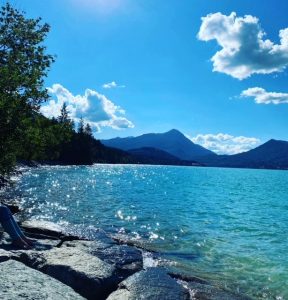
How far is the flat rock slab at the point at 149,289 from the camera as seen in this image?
11062mm

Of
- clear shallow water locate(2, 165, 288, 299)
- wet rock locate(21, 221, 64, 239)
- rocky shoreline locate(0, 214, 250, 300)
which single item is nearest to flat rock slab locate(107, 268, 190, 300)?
rocky shoreline locate(0, 214, 250, 300)

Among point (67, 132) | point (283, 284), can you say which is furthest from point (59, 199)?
point (283, 284)

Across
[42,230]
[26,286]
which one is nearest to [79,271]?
[26,286]

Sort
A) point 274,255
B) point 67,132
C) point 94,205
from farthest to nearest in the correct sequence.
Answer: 1. point 94,205
2. point 67,132
3. point 274,255

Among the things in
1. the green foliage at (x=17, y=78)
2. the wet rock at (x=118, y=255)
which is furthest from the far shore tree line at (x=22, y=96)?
the wet rock at (x=118, y=255)

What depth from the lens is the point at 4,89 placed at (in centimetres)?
2559

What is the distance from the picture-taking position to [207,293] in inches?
553

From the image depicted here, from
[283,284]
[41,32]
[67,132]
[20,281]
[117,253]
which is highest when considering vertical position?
[41,32]

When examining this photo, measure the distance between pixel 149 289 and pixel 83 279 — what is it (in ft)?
6.63

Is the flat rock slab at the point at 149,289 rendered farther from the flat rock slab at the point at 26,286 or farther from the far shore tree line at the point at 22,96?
the far shore tree line at the point at 22,96

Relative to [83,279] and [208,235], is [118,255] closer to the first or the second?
[83,279]

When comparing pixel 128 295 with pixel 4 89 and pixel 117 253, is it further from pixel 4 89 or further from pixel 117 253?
pixel 4 89

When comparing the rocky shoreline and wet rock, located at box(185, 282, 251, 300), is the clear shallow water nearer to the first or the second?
wet rock, located at box(185, 282, 251, 300)

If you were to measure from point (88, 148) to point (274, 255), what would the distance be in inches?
6994
